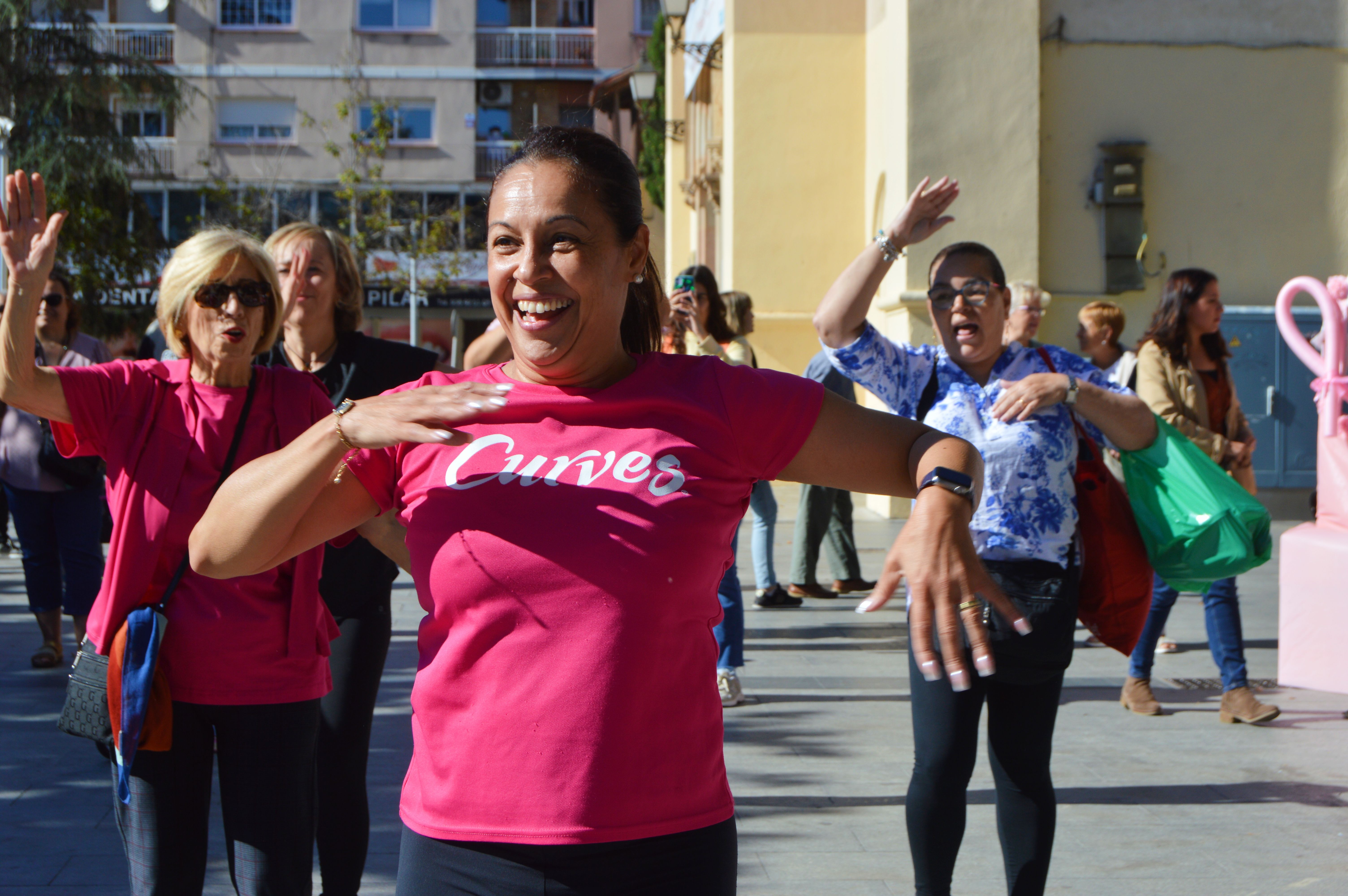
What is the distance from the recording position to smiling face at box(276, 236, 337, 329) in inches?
155

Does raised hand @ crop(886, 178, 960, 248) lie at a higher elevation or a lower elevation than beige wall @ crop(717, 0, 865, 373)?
lower

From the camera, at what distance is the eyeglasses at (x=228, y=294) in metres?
3.23

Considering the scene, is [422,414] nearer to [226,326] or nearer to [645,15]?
[226,326]

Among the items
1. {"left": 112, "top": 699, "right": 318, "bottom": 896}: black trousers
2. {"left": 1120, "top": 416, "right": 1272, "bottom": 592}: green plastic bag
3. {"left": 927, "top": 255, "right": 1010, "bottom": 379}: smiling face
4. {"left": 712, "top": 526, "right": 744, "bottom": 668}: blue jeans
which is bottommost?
{"left": 712, "top": 526, "right": 744, "bottom": 668}: blue jeans

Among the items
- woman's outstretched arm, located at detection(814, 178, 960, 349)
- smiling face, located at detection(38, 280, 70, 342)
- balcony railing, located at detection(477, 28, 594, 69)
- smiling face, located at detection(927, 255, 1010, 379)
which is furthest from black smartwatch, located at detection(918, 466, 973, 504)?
balcony railing, located at detection(477, 28, 594, 69)

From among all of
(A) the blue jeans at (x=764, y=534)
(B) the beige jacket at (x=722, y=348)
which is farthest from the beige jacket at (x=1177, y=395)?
(A) the blue jeans at (x=764, y=534)

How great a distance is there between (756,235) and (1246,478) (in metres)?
10.3

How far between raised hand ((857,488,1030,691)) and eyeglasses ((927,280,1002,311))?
6.28ft

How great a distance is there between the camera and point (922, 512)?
6.19 feet

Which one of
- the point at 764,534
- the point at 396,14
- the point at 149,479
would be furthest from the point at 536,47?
the point at 149,479

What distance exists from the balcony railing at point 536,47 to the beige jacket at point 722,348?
3456 centimetres

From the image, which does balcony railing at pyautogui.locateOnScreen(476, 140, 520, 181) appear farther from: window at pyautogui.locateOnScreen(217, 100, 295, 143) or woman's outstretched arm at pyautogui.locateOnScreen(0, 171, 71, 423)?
woman's outstretched arm at pyautogui.locateOnScreen(0, 171, 71, 423)

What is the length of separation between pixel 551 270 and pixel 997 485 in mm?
1952

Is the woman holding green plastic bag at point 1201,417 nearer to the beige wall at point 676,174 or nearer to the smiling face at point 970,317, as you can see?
the smiling face at point 970,317
